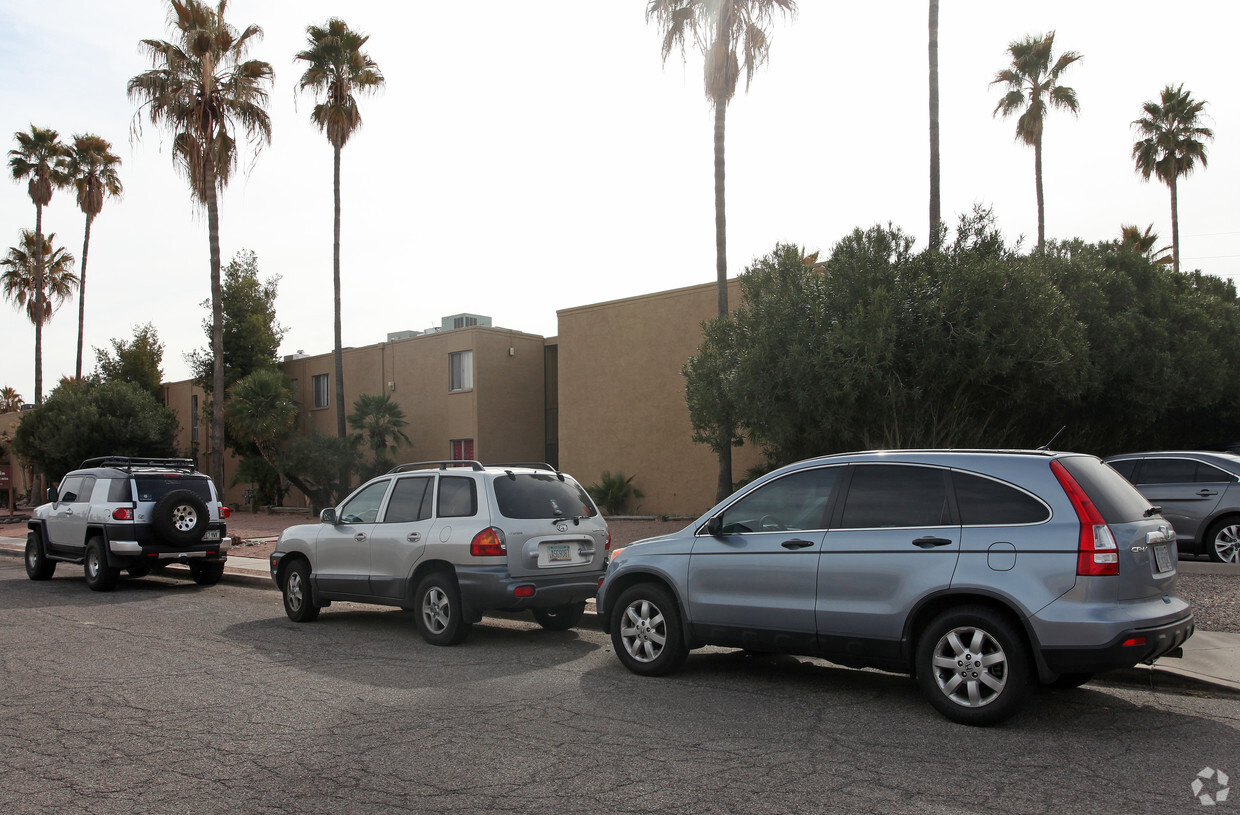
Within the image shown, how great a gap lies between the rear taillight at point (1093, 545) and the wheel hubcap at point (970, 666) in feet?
2.37

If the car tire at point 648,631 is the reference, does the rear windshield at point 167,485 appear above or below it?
above

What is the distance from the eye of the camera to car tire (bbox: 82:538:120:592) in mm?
13461

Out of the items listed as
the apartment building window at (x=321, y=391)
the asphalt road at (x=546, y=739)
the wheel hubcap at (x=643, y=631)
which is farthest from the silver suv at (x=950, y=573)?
the apartment building window at (x=321, y=391)

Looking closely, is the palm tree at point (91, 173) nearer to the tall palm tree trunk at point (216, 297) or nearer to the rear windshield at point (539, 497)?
the tall palm tree trunk at point (216, 297)

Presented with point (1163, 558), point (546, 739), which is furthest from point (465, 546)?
point (1163, 558)

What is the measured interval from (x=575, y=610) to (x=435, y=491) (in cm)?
192

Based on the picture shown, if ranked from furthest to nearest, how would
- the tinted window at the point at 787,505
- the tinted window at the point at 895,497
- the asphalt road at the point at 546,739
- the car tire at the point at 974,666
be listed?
the tinted window at the point at 787,505 → the tinted window at the point at 895,497 → the car tire at the point at 974,666 → the asphalt road at the point at 546,739

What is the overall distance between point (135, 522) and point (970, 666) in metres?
A: 12.4

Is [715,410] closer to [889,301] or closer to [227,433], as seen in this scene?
[889,301]

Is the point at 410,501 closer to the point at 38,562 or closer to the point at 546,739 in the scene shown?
the point at 546,739

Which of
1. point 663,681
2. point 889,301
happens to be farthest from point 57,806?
point 889,301

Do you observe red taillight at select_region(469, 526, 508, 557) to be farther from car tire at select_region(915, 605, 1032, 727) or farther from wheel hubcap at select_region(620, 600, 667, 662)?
car tire at select_region(915, 605, 1032, 727)

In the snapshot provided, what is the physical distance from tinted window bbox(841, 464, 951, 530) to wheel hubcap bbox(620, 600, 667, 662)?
1826 mm

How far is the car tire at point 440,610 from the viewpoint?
862 centimetres
